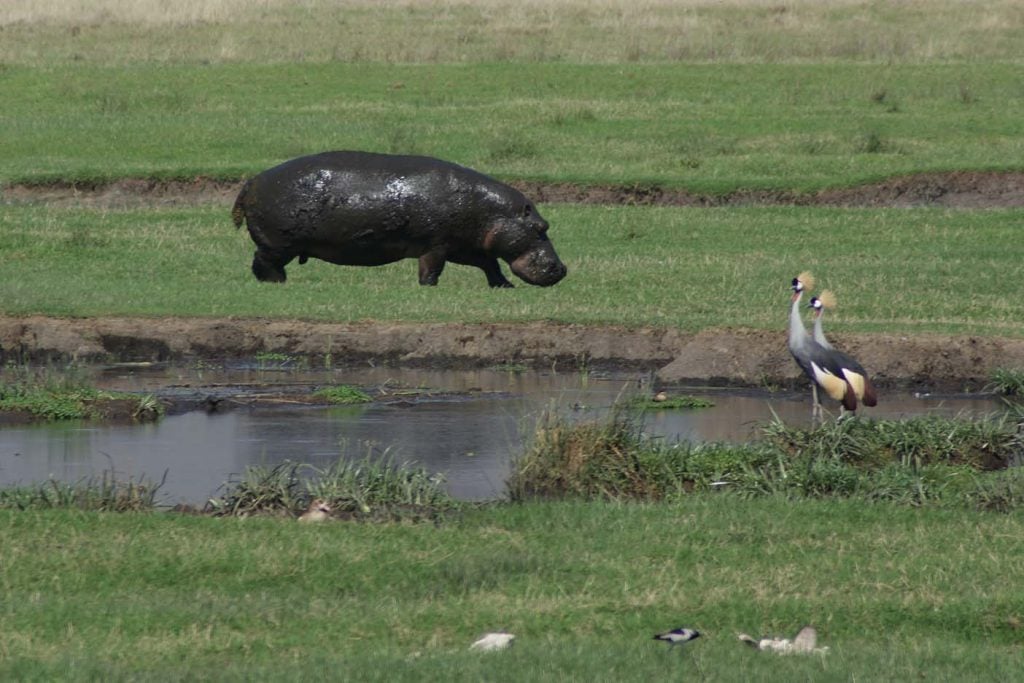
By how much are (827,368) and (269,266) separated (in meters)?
7.98

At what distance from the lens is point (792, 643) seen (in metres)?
7.18

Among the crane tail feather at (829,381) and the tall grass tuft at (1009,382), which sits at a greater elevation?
the crane tail feather at (829,381)

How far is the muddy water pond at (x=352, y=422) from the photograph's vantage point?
437 inches

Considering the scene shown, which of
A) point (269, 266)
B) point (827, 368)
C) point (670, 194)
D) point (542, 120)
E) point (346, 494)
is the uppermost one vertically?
point (542, 120)

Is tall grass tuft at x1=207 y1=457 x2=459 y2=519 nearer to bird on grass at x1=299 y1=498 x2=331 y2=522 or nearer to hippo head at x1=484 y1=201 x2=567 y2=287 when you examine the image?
bird on grass at x1=299 y1=498 x2=331 y2=522

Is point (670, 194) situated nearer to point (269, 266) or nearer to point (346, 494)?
point (269, 266)

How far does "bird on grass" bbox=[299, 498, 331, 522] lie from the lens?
919cm

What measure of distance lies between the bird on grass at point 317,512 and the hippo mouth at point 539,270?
8739mm

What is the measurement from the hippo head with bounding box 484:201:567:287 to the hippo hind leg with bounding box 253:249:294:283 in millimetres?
1932

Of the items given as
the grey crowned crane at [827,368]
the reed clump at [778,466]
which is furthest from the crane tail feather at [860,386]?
the reed clump at [778,466]

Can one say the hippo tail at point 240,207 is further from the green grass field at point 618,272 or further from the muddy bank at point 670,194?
the muddy bank at point 670,194

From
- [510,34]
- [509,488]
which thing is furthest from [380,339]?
[510,34]

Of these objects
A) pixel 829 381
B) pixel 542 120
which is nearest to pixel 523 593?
pixel 829 381

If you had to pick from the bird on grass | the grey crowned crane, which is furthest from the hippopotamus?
the bird on grass
